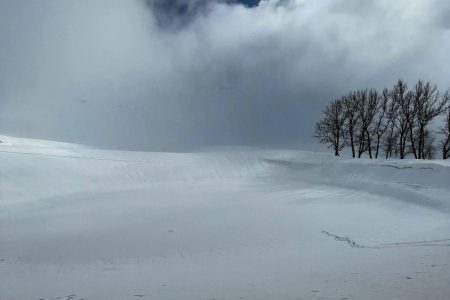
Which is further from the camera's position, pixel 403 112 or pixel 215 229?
pixel 403 112

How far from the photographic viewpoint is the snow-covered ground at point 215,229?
7.78m

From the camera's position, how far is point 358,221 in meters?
18.1

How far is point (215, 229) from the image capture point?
56.5ft

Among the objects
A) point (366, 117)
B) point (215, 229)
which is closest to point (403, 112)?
point (366, 117)

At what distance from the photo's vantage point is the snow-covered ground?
7781 mm

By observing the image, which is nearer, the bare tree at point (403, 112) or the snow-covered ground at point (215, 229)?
the snow-covered ground at point (215, 229)

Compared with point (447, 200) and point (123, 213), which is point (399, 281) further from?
point (123, 213)

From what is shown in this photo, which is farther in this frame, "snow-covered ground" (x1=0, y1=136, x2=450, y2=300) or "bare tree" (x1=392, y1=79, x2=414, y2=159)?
"bare tree" (x1=392, y1=79, x2=414, y2=159)

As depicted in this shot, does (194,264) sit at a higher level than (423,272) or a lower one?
lower

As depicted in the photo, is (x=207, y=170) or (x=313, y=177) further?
(x=207, y=170)

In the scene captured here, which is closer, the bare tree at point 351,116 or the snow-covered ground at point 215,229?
the snow-covered ground at point 215,229

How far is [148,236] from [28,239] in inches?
205

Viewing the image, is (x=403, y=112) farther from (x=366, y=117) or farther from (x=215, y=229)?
(x=215, y=229)

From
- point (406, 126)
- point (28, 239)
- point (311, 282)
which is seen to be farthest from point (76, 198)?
point (406, 126)
